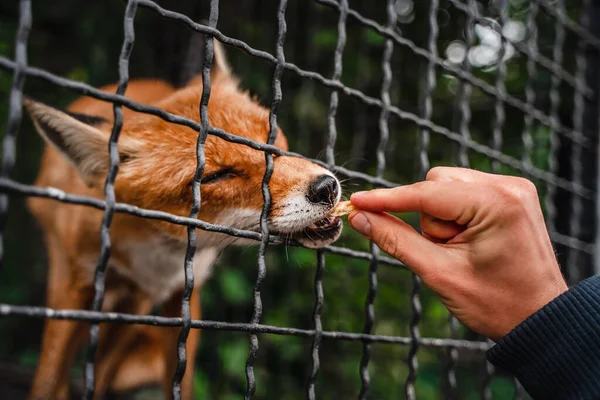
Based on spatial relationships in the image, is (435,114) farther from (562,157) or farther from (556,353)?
(556,353)

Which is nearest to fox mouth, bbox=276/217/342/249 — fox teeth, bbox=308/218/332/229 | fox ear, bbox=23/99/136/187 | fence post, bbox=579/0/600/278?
fox teeth, bbox=308/218/332/229

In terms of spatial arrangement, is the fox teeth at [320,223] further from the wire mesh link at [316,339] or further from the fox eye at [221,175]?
the fox eye at [221,175]

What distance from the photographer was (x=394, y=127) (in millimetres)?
3875

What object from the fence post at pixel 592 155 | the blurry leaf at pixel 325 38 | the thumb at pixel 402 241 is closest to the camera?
the thumb at pixel 402 241

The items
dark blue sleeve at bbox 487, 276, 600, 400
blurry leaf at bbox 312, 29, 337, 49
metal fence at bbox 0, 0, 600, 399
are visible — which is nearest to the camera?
metal fence at bbox 0, 0, 600, 399

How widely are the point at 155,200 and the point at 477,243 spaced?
0.98 metres

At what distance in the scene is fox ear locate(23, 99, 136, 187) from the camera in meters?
1.47

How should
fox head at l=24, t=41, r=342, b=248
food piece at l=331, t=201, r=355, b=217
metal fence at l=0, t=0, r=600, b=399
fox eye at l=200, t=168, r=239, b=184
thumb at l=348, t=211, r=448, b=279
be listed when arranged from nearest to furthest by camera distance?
1. metal fence at l=0, t=0, r=600, b=399
2. thumb at l=348, t=211, r=448, b=279
3. food piece at l=331, t=201, r=355, b=217
4. fox head at l=24, t=41, r=342, b=248
5. fox eye at l=200, t=168, r=239, b=184

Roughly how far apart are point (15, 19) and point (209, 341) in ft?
8.01

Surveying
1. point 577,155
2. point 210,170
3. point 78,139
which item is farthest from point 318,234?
point 577,155

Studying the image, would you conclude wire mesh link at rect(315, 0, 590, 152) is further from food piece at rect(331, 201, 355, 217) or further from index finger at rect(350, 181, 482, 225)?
index finger at rect(350, 181, 482, 225)

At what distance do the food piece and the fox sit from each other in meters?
0.04

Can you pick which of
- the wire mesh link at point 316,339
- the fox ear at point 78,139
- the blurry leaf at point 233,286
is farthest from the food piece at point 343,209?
the blurry leaf at point 233,286

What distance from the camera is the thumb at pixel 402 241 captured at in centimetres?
114
